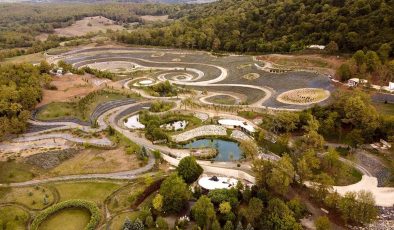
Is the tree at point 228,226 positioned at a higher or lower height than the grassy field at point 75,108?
lower

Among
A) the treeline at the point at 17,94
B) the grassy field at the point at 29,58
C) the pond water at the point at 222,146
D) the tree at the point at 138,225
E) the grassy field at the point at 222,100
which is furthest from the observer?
the grassy field at the point at 29,58

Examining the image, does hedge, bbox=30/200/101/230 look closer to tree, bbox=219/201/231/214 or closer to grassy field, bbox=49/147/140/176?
grassy field, bbox=49/147/140/176

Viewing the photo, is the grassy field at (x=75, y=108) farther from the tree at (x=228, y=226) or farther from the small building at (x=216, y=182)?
the tree at (x=228, y=226)

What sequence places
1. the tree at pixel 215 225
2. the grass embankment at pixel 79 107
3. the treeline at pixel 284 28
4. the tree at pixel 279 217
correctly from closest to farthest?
the tree at pixel 279 217, the tree at pixel 215 225, the grass embankment at pixel 79 107, the treeline at pixel 284 28

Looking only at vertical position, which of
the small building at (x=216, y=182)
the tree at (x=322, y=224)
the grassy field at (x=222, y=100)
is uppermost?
the grassy field at (x=222, y=100)

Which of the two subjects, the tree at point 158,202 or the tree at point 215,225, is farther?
the tree at point 158,202

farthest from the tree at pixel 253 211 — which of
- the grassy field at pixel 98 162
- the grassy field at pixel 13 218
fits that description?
the grassy field at pixel 13 218

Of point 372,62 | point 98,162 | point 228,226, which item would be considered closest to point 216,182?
point 228,226

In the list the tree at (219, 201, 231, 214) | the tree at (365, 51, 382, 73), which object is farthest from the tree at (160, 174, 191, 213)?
the tree at (365, 51, 382, 73)
